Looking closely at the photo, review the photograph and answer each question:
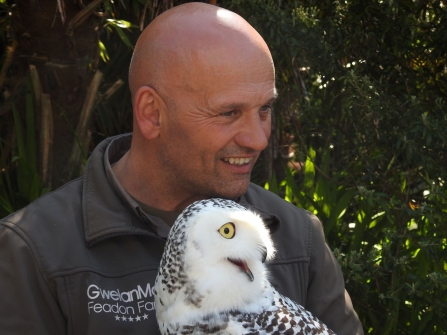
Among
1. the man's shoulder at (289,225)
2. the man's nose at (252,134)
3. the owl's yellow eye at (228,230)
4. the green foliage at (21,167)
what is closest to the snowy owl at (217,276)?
the owl's yellow eye at (228,230)

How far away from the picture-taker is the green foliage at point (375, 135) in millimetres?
3916

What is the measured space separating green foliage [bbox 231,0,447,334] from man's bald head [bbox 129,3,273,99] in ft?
3.66

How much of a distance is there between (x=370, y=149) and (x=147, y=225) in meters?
1.86

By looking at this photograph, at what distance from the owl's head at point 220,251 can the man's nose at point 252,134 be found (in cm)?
Result: 52

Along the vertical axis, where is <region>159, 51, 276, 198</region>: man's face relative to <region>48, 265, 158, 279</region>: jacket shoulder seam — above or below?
above

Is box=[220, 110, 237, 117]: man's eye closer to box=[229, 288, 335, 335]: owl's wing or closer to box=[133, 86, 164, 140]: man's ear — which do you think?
box=[133, 86, 164, 140]: man's ear

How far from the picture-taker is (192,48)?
2.87 meters

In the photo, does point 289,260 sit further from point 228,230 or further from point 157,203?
point 228,230

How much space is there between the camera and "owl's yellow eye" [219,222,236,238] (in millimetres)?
2234

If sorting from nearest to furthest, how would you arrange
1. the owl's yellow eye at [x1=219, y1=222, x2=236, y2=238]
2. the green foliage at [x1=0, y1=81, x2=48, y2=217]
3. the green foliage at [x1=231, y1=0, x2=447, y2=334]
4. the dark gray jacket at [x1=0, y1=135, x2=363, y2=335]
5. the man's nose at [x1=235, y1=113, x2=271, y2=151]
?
the owl's yellow eye at [x1=219, y1=222, x2=236, y2=238]
the dark gray jacket at [x1=0, y1=135, x2=363, y2=335]
the man's nose at [x1=235, y1=113, x2=271, y2=151]
the green foliage at [x1=231, y1=0, x2=447, y2=334]
the green foliage at [x1=0, y1=81, x2=48, y2=217]

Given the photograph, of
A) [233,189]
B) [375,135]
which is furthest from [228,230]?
[375,135]

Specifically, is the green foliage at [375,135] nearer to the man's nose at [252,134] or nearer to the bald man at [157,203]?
the bald man at [157,203]

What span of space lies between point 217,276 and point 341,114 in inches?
96.1

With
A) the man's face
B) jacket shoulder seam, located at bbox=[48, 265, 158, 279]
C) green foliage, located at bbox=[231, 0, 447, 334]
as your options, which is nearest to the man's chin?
the man's face
